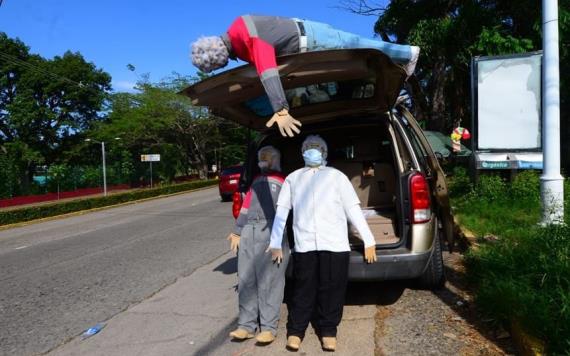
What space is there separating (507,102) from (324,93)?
5.92m

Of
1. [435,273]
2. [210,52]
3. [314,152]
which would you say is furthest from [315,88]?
Result: [435,273]

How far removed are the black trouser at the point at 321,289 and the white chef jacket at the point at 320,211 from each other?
83 millimetres

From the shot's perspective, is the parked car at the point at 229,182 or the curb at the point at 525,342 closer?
the curb at the point at 525,342

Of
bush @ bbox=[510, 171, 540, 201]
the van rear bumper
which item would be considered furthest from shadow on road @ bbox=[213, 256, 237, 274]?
bush @ bbox=[510, 171, 540, 201]

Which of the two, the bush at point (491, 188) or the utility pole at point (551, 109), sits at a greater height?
the utility pole at point (551, 109)

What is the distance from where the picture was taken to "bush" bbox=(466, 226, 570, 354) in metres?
3.19

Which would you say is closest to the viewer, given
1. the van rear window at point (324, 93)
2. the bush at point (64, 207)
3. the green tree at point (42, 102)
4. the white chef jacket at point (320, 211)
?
the white chef jacket at point (320, 211)

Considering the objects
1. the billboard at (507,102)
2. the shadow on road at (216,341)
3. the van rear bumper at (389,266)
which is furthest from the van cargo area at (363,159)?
the billboard at (507,102)

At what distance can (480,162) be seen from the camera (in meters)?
9.41

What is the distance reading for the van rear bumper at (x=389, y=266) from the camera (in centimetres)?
412

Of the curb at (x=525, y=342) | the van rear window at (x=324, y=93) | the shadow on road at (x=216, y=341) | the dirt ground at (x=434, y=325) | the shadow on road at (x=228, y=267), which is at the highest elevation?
the van rear window at (x=324, y=93)

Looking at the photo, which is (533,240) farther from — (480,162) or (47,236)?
(47,236)

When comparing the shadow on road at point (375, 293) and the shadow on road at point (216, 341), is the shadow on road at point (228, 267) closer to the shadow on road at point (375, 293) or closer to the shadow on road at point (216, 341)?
the shadow on road at point (375, 293)

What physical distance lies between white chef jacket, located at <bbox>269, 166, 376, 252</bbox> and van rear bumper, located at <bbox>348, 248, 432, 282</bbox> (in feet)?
1.15
